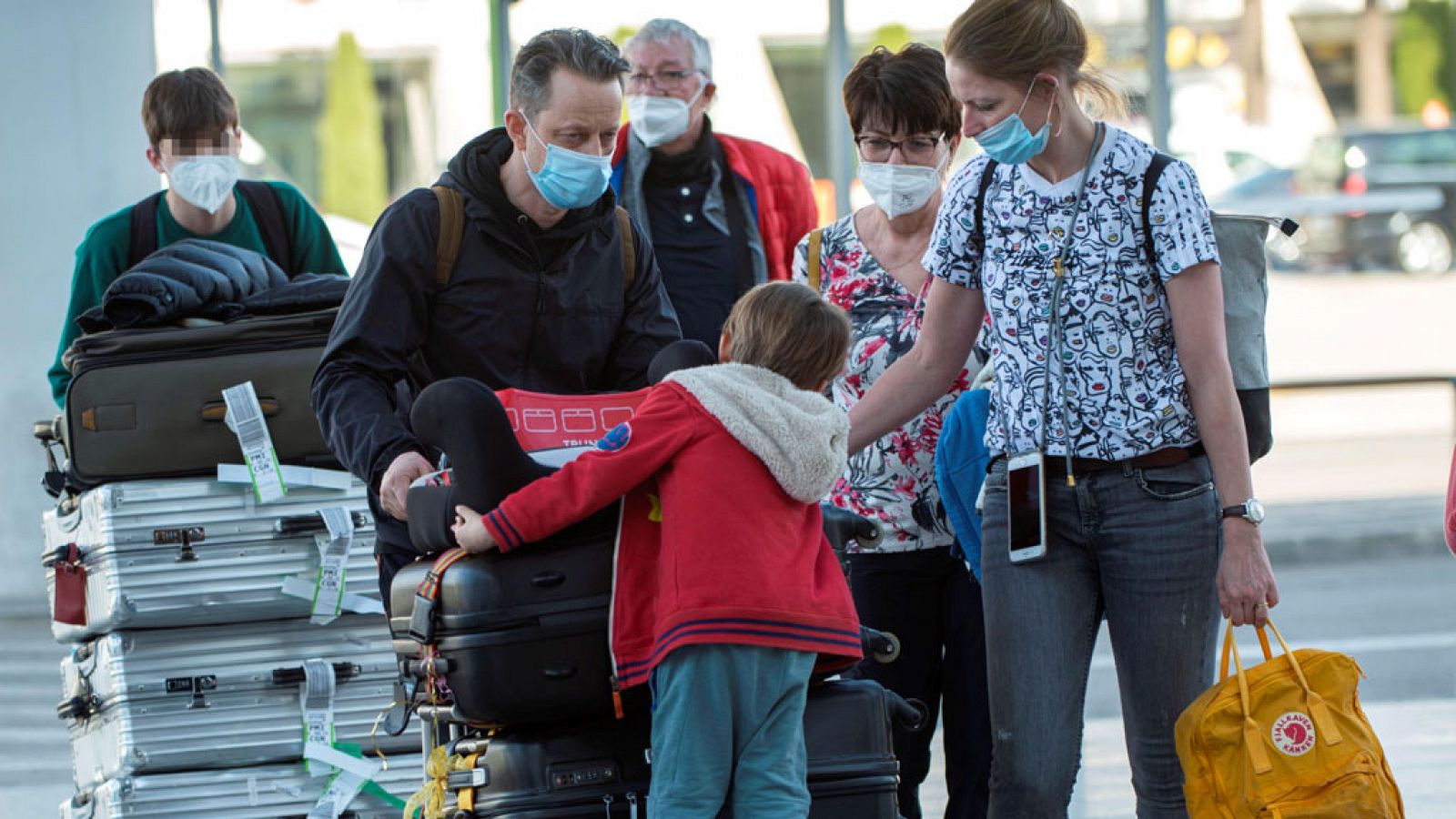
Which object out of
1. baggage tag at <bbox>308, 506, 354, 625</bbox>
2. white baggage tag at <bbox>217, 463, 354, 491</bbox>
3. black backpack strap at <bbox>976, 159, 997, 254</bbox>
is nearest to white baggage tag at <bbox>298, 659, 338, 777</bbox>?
baggage tag at <bbox>308, 506, 354, 625</bbox>

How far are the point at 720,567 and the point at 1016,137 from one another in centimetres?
87

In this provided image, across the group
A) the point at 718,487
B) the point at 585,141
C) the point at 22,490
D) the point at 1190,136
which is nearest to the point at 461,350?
the point at 585,141

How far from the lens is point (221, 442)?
14.4 ft

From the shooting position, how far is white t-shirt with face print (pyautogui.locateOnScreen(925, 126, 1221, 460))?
10.1 feet

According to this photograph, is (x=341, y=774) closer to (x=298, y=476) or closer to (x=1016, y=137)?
(x=298, y=476)

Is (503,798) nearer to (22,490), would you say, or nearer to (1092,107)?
(1092,107)

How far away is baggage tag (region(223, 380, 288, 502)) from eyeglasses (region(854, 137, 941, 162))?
5.00 feet

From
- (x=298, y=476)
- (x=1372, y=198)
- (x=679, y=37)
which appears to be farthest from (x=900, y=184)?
(x=1372, y=198)

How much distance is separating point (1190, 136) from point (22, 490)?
23.3 feet

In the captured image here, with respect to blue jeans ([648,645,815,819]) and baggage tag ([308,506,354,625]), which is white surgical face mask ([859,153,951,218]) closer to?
blue jeans ([648,645,815,819])

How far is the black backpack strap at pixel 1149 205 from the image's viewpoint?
121 inches

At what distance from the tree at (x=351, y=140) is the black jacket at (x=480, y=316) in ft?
25.0

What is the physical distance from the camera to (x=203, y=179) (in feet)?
15.7

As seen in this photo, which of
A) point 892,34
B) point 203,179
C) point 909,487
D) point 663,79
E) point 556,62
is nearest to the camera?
point 556,62
